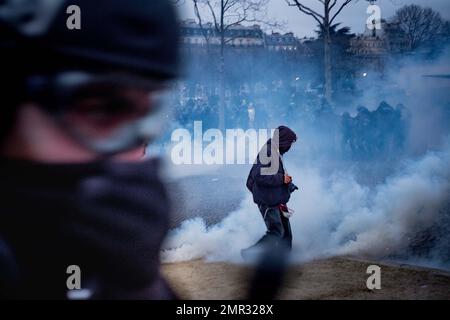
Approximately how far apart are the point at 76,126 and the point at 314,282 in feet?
5.81

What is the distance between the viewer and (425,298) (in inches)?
123

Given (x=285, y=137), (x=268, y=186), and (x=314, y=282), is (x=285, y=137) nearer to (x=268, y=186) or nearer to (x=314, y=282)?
(x=268, y=186)

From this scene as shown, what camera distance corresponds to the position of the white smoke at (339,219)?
357 centimetres

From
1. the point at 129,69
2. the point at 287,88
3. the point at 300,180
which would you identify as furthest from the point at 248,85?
the point at 129,69

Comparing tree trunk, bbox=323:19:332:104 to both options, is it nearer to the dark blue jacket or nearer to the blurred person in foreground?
the dark blue jacket

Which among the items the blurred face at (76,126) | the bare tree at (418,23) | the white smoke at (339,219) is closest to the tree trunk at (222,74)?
the white smoke at (339,219)

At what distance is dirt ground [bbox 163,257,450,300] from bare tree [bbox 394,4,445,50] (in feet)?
5.38

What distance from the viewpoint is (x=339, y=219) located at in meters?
3.83

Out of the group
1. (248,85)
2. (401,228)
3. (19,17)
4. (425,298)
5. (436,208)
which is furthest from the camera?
(436,208)

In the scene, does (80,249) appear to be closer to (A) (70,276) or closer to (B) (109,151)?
(A) (70,276)

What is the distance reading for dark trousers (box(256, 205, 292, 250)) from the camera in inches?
134

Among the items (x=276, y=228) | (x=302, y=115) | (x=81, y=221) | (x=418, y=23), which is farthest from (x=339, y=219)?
(x=81, y=221)

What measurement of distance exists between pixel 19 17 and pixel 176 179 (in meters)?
1.26

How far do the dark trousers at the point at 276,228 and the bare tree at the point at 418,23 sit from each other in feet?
4.91
